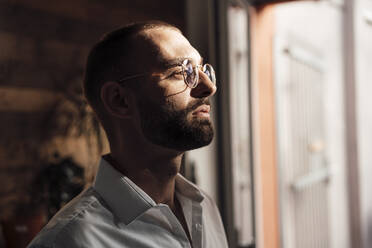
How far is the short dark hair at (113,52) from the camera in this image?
620 millimetres

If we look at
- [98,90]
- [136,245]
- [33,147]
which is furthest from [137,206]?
[33,147]

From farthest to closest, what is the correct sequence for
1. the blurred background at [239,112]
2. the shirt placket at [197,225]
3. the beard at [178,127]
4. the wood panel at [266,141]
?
1. the wood panel at [266,141]
2. the blurred background at [239,112]
3. the shirt placket at [197,225]
4. the beard at [178,127]

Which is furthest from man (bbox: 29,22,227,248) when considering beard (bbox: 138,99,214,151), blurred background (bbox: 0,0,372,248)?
blurred background (bbox: 0,0,372,248)

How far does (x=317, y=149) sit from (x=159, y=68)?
6.66 ft

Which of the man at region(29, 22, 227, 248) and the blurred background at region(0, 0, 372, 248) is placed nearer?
the man at region(29, 22, 227, 248)

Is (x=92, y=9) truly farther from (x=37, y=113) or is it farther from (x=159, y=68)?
(x=159, y=68)

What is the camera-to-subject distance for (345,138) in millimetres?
2535

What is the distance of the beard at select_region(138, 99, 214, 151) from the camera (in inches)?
23.2

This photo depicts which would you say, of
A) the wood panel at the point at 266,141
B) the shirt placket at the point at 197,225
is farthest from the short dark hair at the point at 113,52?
the wood panel at the point at 266,141

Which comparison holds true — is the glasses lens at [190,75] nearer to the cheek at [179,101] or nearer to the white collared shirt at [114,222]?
the cheek at [179,101]

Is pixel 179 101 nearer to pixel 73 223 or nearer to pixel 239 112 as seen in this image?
pixel 73 223

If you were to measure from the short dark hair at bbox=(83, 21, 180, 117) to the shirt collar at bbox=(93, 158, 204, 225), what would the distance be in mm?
124

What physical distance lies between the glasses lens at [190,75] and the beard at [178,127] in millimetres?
24

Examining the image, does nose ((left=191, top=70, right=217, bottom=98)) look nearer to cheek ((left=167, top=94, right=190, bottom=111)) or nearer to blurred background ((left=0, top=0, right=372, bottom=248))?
cheek ((left=167, top=94, right=190, bottom=111))
